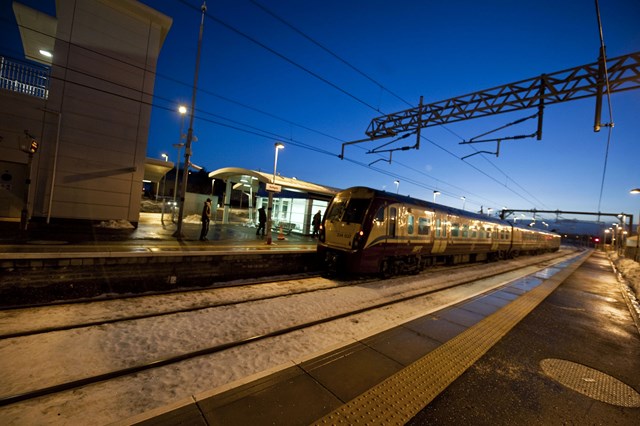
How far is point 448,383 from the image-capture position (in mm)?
3404

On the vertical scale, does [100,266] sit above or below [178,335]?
above

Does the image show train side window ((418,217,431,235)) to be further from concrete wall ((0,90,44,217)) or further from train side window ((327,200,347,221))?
concrete wall ((0,90,44,217))

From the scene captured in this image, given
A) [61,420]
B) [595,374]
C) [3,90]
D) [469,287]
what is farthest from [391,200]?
[3,90]

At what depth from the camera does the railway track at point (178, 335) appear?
3.14 m

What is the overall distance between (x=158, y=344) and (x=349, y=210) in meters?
6.74

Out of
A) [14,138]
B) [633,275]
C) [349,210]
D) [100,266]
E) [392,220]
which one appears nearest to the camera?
[100,266]

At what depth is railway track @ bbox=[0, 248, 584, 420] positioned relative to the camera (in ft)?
10.3

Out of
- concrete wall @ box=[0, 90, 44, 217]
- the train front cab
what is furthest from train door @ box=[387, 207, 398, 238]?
concrete wall @ box=[0, 90, 44, 217]

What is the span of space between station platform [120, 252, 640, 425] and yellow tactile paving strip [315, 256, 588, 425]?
1 cm

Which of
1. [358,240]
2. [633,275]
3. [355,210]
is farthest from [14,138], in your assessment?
[633,275]

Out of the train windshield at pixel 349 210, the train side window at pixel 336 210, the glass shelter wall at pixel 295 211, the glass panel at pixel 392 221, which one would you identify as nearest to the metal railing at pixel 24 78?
the glass shelter wall at pixel 295 211

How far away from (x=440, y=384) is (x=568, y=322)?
5.22 metres

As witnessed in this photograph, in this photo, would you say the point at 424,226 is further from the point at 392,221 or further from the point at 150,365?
the point at 150,365

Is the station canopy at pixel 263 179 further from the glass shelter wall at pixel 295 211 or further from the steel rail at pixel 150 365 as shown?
the steel rail at pixel 150 365
